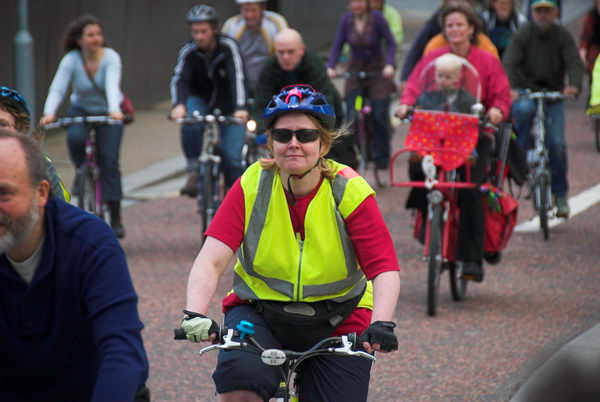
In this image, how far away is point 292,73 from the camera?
9945mm

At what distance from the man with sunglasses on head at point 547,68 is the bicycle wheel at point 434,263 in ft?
9.26

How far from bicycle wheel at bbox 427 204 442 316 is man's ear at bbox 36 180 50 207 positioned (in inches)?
201

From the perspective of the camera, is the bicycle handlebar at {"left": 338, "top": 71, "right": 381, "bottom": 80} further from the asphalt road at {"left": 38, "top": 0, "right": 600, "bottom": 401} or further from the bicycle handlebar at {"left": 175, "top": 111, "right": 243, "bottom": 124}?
the bicycle handlebar at {"left": 175, "top": 111, "right": 243, "bottom": 124}

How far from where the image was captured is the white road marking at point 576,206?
1169 centimetres

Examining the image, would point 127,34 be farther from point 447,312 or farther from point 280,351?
point 280,351

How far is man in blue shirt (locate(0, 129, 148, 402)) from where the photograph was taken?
3139 millimetres

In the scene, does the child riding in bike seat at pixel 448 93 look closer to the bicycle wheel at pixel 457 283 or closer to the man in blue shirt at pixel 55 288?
the bicycle wheel at pixel 457 283

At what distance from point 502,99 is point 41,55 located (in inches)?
392

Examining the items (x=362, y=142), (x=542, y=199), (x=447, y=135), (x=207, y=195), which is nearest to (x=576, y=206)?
(x=542, y=199)

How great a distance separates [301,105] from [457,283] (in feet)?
15.5

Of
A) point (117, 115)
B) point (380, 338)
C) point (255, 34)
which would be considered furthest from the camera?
point (255, 34)

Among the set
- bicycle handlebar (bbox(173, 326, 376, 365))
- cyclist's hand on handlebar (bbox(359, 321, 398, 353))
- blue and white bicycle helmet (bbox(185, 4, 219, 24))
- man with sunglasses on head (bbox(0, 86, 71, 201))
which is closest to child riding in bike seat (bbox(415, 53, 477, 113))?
blue and white bicycle helmet (bbox(185, 4, 219, 24))

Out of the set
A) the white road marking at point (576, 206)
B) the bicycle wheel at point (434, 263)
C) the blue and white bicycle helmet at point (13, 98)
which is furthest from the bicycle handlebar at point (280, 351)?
the white road marking at point (576, 206)

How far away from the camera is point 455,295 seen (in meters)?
8.78
